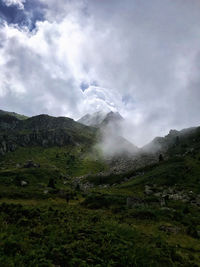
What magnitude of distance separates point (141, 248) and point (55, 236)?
25.5 ft

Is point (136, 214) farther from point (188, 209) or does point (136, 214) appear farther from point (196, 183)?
point (196, 183)

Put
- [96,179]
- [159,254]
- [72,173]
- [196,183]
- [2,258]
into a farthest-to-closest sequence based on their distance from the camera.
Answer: [72,173]
[96,179]
[196,183]
[159,254]
[2,258]

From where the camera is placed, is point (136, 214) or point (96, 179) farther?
point (96, 179)

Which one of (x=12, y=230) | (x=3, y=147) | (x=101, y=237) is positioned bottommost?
(x=101, y=237)

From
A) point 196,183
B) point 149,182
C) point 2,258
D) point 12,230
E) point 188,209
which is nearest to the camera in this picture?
point 2,258

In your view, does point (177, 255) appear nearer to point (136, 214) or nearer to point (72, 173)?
point (136, 214)

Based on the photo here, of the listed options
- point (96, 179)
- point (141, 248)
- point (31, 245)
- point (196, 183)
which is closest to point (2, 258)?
point (31, 245)

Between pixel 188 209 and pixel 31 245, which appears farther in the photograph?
pixel 188 209

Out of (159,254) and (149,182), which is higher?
(149,182)

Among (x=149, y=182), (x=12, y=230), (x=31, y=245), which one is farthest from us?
(x=149, y=182)

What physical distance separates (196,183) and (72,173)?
115261 millimetres

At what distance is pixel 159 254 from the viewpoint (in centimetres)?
1467

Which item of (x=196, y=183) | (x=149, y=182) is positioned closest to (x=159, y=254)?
(x=196, y=183)

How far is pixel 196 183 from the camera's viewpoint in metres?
62.9
